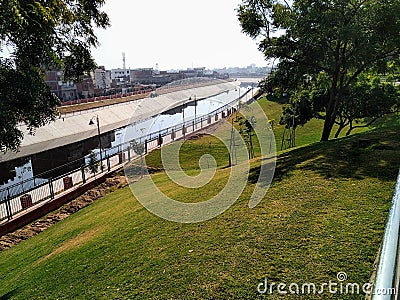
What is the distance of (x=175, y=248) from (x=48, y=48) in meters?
5.07

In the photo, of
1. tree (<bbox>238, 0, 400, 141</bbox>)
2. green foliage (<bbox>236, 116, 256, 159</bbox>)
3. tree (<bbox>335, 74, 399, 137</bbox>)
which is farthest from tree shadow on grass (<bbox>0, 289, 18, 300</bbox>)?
green foliage (<bbox>236, 116, 256, 159</bbox>)

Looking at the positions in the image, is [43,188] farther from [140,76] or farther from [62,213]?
[140,76]

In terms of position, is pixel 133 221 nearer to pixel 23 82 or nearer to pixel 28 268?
pixel 28 268

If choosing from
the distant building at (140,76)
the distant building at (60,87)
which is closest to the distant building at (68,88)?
the distant building at (60,87)

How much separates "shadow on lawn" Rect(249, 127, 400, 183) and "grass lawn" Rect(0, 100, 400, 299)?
4cm

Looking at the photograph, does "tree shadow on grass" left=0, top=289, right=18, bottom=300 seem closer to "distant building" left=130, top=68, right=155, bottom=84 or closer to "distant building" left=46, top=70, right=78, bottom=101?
"distant building" left=46, top=70, right=78, bottom=101

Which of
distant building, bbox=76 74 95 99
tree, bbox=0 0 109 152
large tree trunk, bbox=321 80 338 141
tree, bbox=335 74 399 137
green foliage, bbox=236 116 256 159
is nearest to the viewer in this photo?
tree, bbox=0 0 109 152

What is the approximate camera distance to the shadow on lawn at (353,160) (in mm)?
7723

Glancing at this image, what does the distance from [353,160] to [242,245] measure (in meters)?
5.04

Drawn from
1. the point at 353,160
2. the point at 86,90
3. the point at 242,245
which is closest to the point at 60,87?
the point at 86,90

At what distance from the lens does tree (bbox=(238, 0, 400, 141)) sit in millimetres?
11539

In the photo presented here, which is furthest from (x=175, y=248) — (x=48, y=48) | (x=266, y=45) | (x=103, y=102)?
(x=103, y=102)

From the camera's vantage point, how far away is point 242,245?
5266mm

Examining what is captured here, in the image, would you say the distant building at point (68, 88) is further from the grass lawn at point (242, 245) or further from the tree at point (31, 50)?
the grass lawn at point (242, 245)
